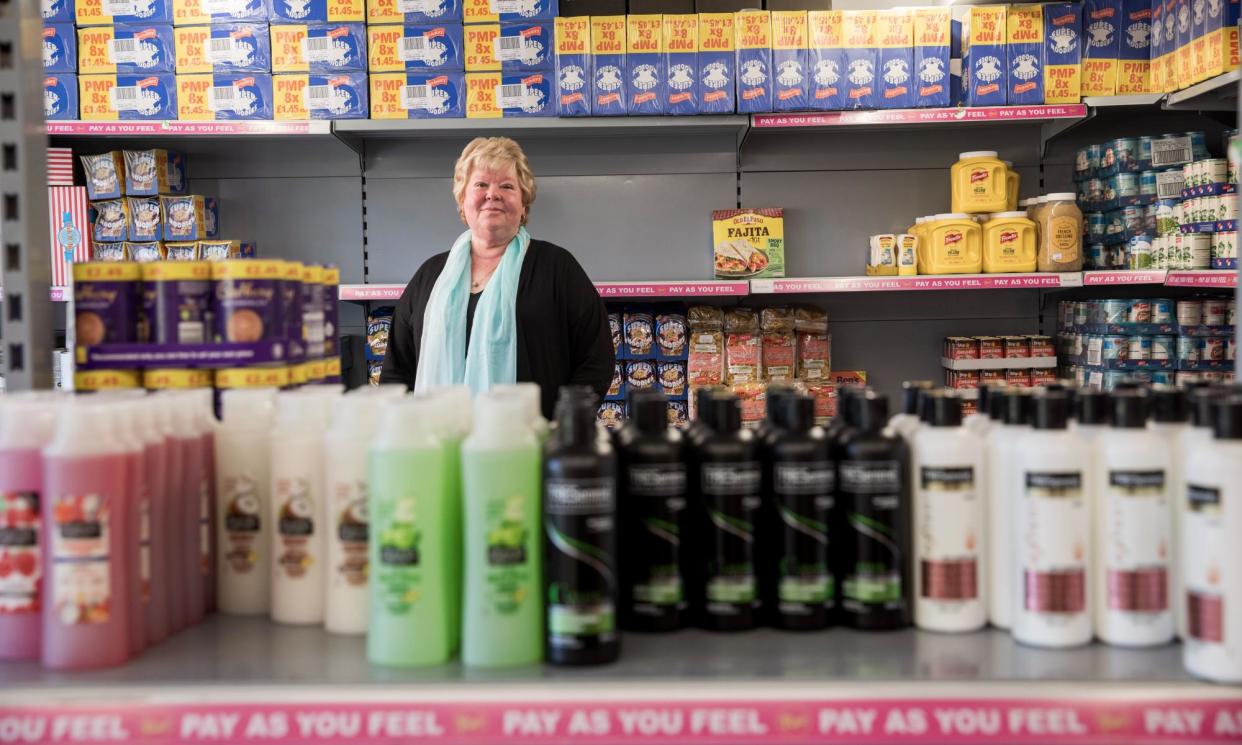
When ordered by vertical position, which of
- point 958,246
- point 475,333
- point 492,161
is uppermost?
point 492,161

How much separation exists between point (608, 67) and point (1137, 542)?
2.65 metres

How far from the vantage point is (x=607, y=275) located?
4.00 meters

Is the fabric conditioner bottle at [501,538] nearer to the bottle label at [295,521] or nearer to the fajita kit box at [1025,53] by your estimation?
the bottle label at [295,521]

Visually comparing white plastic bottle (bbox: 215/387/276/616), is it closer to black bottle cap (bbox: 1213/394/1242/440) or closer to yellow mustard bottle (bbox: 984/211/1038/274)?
black bottle cap (bbox: 1213/394/1242/440)

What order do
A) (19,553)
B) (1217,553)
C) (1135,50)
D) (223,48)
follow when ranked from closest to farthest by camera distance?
(1217,553), (19,553), (223,48), (1135,50)

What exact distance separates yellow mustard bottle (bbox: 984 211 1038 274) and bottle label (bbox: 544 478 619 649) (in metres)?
2.80

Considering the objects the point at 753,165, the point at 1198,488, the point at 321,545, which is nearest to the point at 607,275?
the point at 753,165

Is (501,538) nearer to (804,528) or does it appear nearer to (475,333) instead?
(804,528)

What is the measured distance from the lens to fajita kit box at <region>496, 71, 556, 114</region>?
3.44m

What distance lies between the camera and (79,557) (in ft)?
3.67

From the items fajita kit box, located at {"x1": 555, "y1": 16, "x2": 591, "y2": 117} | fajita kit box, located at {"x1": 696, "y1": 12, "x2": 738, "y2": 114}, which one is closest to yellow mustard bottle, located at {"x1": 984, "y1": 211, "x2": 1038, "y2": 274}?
fajita kit box, located at {"x1": 696, "y1": 12, "x2": 738, "y2": 114}

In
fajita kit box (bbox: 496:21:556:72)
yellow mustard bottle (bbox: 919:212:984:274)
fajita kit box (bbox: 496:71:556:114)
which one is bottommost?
yellow mustard bottle (bbox: 919:212:984:274)

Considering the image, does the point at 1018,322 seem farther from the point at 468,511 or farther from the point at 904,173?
the point at 468,511

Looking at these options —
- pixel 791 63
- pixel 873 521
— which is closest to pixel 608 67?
pixel 791 63
